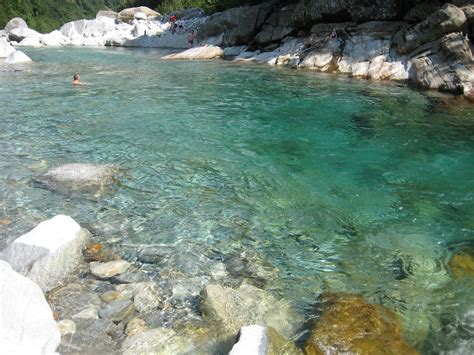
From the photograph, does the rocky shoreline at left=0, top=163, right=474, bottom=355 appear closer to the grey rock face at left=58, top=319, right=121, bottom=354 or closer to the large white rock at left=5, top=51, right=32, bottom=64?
the grey rock face at left=58, top=319, right=121, bottom=354

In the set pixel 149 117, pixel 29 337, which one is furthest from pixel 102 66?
pixel 29 337

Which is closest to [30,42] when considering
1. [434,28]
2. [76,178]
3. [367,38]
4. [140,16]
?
[140,16]

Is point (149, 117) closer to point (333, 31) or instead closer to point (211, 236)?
point (211, 236)

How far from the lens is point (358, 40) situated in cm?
2620

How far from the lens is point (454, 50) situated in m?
19.5

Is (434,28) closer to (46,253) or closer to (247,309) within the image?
(247,309)

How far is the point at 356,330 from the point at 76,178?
607 centimetres

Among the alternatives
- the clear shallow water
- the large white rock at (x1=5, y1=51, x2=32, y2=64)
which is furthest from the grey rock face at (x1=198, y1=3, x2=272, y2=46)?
the clear shallow water

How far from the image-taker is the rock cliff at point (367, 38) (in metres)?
20.0

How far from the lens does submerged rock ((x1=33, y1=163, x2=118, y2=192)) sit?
8.20m

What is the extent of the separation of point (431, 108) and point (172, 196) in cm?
1212

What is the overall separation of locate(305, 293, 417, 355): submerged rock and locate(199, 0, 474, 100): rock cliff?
51.2ft

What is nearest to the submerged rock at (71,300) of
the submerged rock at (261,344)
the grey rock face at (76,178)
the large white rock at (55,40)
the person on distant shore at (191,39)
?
the submerged rock at (261,344)

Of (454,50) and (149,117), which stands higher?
(454,50)
